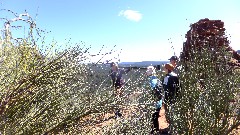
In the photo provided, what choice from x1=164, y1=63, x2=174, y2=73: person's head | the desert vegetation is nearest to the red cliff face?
the desert vegetation

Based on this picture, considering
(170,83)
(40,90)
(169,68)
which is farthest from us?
(169,68)

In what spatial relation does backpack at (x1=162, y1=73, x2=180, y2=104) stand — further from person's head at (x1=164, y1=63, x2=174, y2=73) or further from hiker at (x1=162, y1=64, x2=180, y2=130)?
person's head at (x1=164, y1=63, x2=174, y2=73)

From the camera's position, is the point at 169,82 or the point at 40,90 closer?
the point at 40,90

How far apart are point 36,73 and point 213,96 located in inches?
104

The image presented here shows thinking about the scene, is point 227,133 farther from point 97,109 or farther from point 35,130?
point 35,130

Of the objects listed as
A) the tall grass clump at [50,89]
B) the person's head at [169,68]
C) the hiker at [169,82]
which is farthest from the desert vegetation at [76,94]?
the person's head at [169,68]

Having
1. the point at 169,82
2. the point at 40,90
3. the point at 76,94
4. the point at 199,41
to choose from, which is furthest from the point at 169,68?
the point at 40,90

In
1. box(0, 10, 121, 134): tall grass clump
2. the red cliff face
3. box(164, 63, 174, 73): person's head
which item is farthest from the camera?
box(164, 63, 174, 73): person's head

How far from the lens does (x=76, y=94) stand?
130 inches

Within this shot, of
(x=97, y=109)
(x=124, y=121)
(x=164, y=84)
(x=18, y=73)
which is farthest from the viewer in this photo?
(x=164, y=84)

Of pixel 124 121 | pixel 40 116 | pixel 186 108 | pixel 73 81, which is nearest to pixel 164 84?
pixel 186 108

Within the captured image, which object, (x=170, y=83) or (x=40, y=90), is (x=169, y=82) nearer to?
(x=170, y=83)

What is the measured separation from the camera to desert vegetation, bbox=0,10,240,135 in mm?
2600

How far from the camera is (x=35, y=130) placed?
2861 mm
